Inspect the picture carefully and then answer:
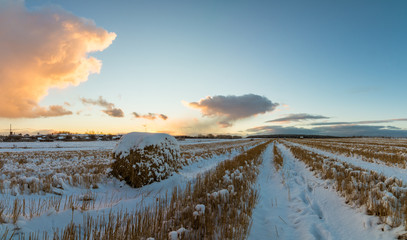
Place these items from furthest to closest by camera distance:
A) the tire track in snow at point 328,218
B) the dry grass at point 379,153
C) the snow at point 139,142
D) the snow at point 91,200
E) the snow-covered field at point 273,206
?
the dry grass at point 379,153 < the snow at point 139,142 < the tire track in snow at point 328,218 < the snow-covered field at point 273,206 < the snow at point 91,200

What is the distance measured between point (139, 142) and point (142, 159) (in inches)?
27.8

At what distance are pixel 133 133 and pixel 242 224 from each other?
5.82 m

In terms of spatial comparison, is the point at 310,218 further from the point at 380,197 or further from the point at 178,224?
the point at 178,224

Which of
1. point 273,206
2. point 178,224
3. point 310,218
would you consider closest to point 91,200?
point 178,224

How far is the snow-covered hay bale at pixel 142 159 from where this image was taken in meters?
6.65

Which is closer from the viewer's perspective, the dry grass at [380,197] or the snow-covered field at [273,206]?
the snow-covered field at [273,206]

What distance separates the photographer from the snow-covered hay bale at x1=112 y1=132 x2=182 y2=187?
665 cm

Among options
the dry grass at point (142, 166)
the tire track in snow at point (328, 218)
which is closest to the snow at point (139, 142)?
the dry grass at point (142, 166)

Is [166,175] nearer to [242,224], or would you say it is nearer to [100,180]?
[100,180]

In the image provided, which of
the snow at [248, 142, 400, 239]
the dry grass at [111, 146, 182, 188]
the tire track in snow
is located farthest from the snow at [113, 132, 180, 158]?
the tire track in snow

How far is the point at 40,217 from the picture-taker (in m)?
3.38

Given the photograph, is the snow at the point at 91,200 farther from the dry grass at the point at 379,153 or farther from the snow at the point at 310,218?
the dry grass at the point at 379,153

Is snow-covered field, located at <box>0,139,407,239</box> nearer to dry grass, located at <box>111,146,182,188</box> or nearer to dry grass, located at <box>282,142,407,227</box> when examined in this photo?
dry grass, located at <box>282,142,407,227</box>

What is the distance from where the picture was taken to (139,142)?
716 cm
